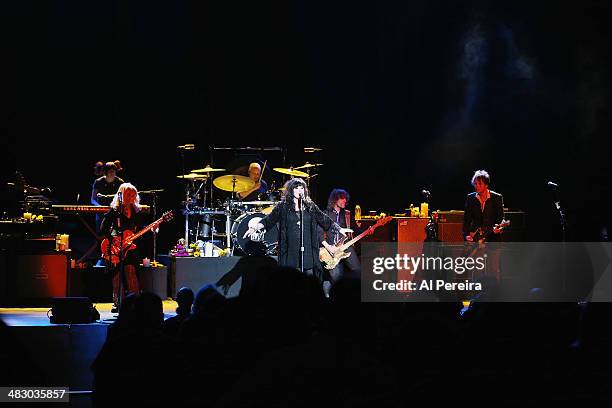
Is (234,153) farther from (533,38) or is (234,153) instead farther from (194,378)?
(194,378)

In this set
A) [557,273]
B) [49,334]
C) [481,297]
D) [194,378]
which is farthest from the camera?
[557,273]

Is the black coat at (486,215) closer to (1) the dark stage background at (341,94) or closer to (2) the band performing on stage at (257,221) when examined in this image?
(2) the band performing on stage at (257,221)

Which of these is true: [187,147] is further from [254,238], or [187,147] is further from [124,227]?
[124,227]

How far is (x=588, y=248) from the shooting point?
1222 cm

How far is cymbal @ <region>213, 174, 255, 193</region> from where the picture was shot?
12.9 m

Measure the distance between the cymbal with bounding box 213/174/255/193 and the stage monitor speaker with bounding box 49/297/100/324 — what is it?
18.7ft

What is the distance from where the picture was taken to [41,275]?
10.9 m

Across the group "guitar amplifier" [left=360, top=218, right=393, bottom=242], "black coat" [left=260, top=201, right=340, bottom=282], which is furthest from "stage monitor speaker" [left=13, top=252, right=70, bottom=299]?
"guitar amplifier" [left=360, top=218, right=393, bottom=242]

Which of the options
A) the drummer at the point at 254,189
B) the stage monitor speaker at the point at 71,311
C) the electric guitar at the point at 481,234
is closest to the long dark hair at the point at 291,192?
the electric guitar at the point at 481,234

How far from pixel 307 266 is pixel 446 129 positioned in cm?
600

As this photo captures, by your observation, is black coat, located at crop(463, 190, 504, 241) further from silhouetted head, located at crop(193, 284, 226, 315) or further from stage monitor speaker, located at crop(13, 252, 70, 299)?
silhouetted head, located at crop(193, 284, 226, 315)

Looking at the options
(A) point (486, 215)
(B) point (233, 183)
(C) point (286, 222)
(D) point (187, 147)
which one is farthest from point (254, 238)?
(A) point (486, 215)

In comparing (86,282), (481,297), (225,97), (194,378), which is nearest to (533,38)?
(225,97)

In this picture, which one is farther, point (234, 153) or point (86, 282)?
point (234, 153)
